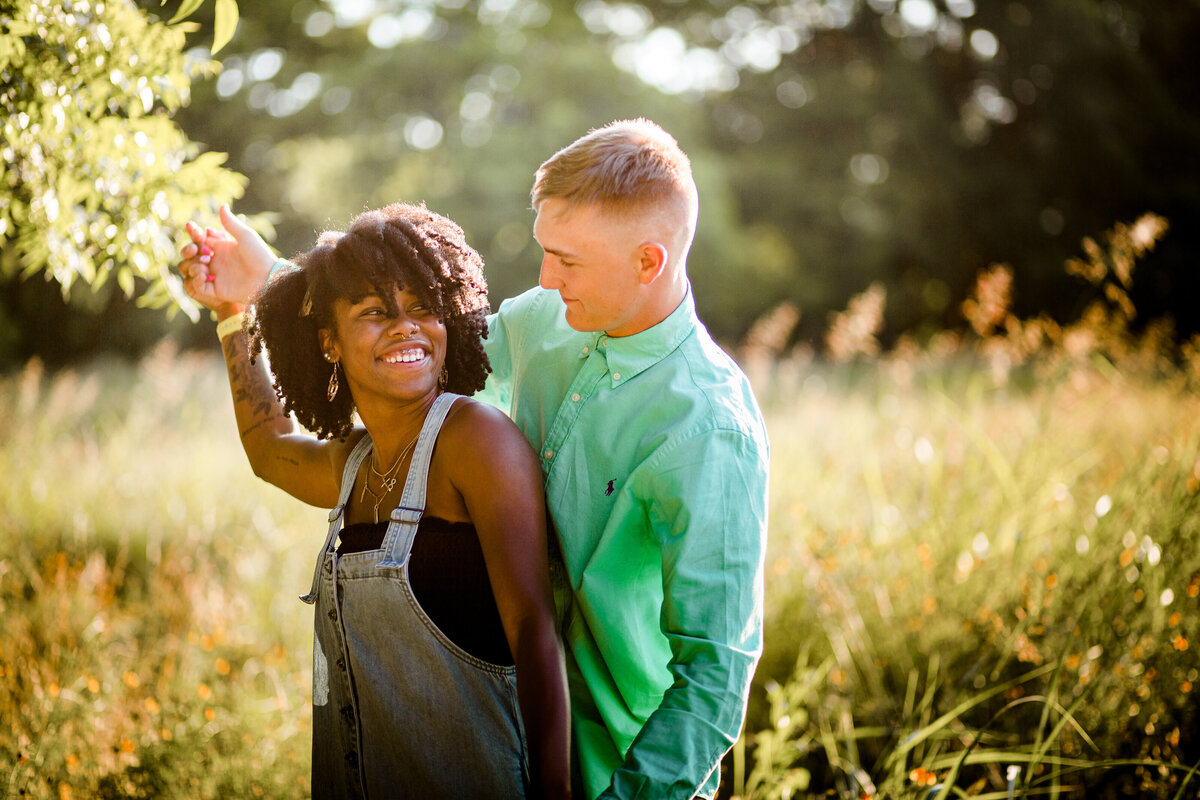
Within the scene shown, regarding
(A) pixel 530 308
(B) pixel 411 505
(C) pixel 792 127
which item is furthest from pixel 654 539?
(C) pixel 792 127

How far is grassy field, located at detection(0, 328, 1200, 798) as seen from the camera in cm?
310

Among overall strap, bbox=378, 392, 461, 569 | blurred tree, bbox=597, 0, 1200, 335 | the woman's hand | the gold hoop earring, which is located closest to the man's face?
overall strap, bbox=378, 392, 461, 569

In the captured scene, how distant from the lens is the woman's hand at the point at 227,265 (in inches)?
101

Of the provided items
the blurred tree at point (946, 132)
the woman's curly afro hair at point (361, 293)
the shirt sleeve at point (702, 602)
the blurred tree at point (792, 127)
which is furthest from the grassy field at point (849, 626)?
the blurred tree at point (946, 132)

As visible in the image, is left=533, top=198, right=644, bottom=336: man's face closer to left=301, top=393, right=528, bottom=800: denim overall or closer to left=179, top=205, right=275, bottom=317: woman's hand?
left=301, top=393, right=528, bottom=800: denim overall

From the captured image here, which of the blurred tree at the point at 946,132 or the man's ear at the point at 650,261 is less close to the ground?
the man's ear at the point at 650,261

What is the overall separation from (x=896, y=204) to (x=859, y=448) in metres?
14.6

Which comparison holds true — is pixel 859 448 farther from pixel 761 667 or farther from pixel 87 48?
pixel 87 48

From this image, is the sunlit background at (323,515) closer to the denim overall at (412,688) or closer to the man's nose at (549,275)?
the man's nose at (549,275)

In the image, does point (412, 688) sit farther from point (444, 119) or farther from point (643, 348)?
point (444, 119)

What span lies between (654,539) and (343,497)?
76 cm

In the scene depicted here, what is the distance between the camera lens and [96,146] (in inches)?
98.9

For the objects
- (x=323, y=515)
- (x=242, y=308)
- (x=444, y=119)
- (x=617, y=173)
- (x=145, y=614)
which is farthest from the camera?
(x=444, y=119)

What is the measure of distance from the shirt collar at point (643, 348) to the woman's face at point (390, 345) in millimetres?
434
